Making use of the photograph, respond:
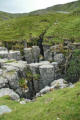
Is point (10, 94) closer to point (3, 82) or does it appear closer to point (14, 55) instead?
point (3, 82)

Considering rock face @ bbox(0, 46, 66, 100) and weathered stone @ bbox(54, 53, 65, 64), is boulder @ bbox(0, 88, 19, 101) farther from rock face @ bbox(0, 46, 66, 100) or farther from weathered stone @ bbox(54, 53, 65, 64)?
weathered stone @ bbox(54, 53, 65, 64)

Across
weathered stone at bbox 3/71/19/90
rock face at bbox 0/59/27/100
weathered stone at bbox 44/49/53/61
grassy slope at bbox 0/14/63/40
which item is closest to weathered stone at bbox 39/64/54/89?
rock face at bbox 0/59/27/100

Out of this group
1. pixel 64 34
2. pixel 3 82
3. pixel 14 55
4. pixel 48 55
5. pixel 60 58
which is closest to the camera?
pixel 3 82

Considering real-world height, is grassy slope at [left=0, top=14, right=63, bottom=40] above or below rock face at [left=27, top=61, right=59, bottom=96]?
above

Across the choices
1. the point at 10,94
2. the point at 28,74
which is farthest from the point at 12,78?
the point at 10,94

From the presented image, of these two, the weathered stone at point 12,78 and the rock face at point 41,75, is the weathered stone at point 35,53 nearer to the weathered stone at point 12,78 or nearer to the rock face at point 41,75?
the rock face at point 41,75

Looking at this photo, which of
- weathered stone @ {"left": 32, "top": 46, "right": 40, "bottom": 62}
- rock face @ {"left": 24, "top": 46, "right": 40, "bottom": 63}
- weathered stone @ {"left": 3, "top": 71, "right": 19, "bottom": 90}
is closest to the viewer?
weathered stone @ {"left": 3, "top": 71, "right": 19, "bottom": 90}

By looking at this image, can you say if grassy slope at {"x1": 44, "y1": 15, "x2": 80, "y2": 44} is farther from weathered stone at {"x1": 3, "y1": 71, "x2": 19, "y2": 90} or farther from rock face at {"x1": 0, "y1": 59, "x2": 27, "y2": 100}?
weathered stone at {"x1": 3, "y1": 71, "x2": 19, "y2": 90}

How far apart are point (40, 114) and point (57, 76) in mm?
36442

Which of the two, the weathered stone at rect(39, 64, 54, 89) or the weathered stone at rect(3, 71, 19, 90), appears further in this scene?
the weathered stone at rect(39, 64, 54, 89)

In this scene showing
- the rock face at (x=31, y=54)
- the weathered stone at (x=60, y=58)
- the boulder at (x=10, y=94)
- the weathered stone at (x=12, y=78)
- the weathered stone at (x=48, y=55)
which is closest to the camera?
the boulder at (x=10, y=94)

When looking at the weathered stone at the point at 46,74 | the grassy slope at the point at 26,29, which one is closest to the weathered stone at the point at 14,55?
the weathered stone at the point at 46,74

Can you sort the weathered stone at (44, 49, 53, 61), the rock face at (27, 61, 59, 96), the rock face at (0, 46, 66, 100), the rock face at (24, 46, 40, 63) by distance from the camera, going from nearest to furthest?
the rock face at (0, 46, 66, 100)
the rock face at (27, 61, 59, 96)
the weathered stone at (44, 49, 53, 61)
the rock face at (24, 46, 40, 63)

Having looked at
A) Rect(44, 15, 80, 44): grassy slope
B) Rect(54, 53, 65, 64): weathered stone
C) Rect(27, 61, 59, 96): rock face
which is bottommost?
Rect(27, 61, 59, 96): rock face
